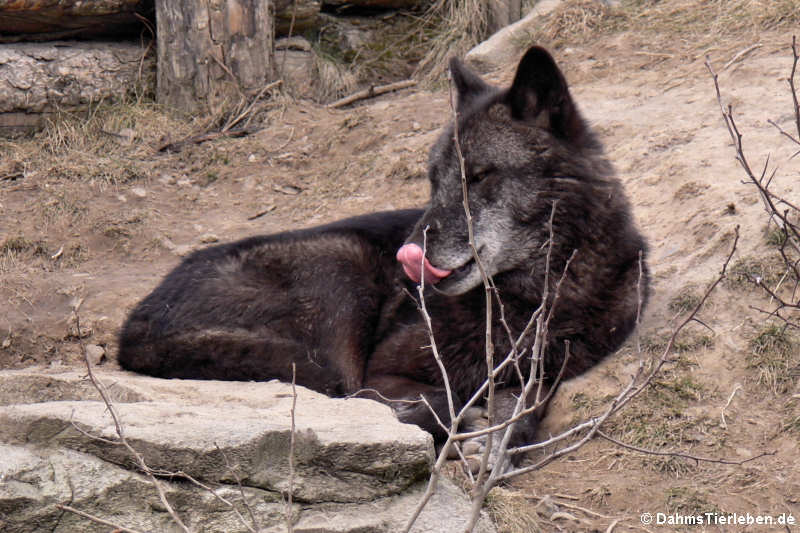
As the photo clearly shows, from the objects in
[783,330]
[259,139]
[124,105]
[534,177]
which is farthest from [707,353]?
[124,105]

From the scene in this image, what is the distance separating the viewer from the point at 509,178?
4.29 metres

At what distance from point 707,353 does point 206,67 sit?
5.33 metres

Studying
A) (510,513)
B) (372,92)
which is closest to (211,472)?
(510,513)

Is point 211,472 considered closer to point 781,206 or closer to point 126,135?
point 781,206

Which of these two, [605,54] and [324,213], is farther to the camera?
[605,54]

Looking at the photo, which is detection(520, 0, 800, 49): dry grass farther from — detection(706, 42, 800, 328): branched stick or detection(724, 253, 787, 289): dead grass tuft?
detection(724, 253, 787, 289): dead grass tuft

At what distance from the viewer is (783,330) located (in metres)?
3.98

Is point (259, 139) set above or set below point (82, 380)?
below

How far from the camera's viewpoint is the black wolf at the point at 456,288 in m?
4.26

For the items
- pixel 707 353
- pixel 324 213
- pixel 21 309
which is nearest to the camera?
pixel 707 353

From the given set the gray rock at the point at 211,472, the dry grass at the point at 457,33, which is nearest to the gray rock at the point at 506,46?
the dry grass at the point at 457,33

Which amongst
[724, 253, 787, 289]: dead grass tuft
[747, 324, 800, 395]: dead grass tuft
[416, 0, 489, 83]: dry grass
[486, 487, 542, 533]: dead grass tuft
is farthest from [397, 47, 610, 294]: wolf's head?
[416, 0, 489, 83]: dry grass

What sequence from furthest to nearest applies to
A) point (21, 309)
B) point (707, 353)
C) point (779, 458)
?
point (21, 309) < point (707, 353) < point (779, 458)

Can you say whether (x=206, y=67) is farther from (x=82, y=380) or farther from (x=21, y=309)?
(x=82, y=380)
